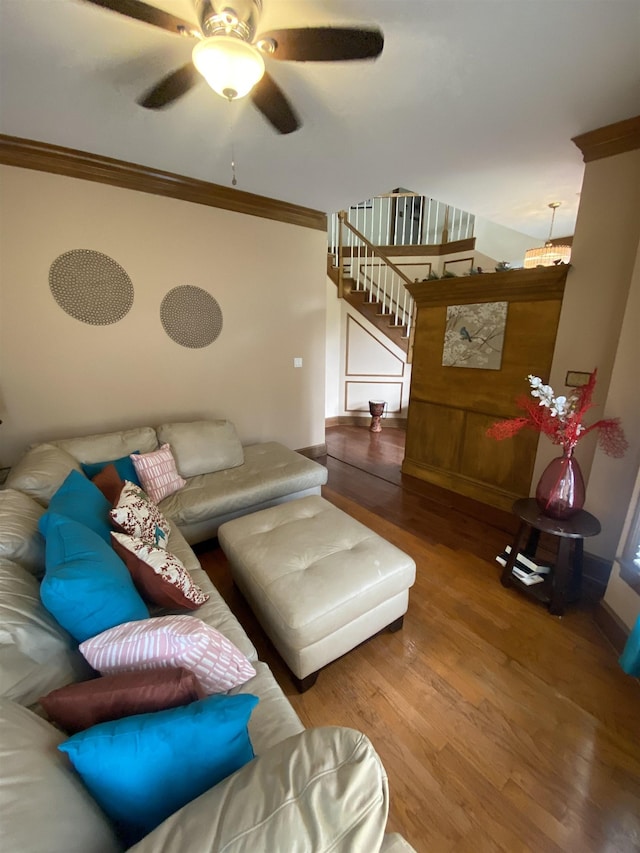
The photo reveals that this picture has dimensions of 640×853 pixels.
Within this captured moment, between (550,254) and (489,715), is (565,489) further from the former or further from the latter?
(550,254)

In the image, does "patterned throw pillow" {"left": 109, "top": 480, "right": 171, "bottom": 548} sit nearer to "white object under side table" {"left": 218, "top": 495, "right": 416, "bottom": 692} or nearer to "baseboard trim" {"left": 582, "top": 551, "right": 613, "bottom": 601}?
"white object under side table" {"left": 218, "top": 495, "right": 416, "bottom": 692}

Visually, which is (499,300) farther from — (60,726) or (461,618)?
(60,726)

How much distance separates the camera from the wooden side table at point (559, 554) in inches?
68.9

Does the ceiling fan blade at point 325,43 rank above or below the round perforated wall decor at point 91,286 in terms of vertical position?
above

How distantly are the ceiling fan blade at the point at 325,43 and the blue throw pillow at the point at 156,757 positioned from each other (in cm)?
195


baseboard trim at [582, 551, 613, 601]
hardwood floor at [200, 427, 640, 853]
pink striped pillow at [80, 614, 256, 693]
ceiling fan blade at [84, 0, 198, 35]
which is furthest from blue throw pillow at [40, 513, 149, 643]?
baseboard trim at [582, 551, 613, 601]

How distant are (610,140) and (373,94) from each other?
1444 mm

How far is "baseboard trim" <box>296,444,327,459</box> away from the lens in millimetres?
3990

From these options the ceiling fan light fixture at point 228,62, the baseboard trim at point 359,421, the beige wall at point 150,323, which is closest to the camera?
the ceiling fan light fixture at point 228,62

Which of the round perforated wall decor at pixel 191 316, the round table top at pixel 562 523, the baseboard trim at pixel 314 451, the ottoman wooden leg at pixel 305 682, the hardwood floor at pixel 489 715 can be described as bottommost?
the hardwood floor at pixel 489 715

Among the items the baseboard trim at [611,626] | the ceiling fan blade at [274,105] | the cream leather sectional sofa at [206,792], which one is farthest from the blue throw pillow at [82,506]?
the baseboard trim at [611,626]

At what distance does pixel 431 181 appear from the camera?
272 centimetres

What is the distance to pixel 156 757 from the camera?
63 centimetres

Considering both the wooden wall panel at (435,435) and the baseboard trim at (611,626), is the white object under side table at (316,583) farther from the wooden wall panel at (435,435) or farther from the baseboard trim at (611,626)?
the wooden wall panel at (435,435)
